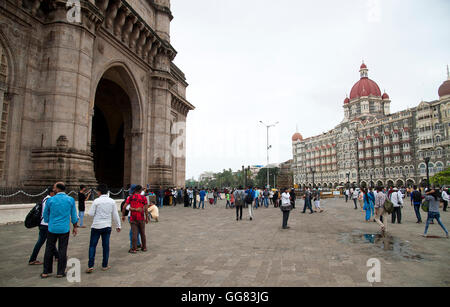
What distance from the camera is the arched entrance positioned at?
21844 millimetres

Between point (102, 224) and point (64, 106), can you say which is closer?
point (102, 224)

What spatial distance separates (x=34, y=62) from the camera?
13430 mm

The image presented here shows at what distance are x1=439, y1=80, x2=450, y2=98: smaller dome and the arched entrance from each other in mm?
66174

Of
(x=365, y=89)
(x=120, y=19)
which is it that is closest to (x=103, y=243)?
(x=120, y=19)

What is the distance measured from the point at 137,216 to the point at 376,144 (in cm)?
8107

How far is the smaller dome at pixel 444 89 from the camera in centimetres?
5804

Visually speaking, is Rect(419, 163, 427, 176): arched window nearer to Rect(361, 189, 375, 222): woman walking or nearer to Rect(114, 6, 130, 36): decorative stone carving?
Rect(361, 189, 375, 222): woman walking

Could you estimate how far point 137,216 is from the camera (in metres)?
6.62

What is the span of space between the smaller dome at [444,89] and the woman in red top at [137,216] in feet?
238

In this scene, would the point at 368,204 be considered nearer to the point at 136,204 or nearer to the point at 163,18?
the point at 136,204

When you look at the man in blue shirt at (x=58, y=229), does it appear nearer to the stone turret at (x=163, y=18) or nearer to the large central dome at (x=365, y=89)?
the stone turret at (x=163, y=18)

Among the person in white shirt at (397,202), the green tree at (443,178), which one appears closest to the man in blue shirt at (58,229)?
the person in white shirt at (397,202)
